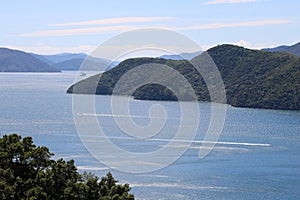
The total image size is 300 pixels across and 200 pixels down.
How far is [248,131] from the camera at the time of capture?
61.6 meters

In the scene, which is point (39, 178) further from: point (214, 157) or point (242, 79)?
point (242, 79)

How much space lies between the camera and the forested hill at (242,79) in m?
90.8

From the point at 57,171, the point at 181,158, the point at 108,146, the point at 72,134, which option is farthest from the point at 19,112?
the point at 57,171

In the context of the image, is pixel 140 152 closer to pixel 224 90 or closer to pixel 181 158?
pixel 181 158

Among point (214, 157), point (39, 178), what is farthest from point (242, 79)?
point (39, 178)

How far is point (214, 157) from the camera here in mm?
46250

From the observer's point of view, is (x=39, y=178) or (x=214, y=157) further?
(x=214, y=157)

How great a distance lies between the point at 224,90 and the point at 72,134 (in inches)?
1982

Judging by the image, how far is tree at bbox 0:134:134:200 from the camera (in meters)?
16.9

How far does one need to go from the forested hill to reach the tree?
236ft

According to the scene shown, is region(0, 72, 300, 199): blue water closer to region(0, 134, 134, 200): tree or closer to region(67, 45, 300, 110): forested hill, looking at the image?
region(67, 45, 300, 110): forested hill

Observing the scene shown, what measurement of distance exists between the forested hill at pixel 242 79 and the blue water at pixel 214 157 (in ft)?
32.1

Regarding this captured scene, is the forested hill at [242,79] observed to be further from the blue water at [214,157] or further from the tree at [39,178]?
the tree at [39,178]

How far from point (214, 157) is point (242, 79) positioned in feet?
200
